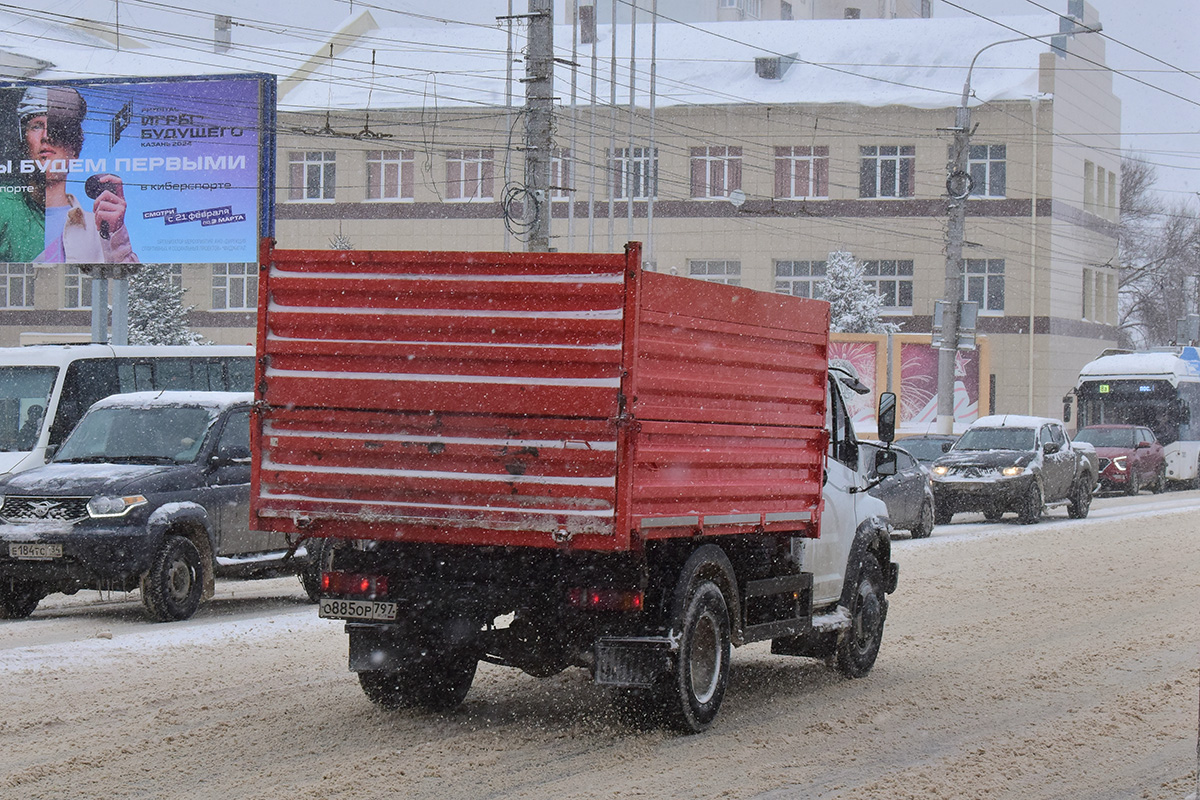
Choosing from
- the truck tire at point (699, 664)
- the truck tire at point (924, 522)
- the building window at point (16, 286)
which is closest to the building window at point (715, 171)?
the building window at point (16, 286)

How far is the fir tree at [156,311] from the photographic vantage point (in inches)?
2208

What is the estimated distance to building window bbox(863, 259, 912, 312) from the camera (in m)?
58.2

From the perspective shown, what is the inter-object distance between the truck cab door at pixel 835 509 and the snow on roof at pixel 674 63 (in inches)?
1789

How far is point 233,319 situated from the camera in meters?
62.7

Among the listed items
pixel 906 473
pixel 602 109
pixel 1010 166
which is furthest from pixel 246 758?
pixel 1010 166

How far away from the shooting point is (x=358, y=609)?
322 inches

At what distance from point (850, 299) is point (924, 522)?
30.9 m

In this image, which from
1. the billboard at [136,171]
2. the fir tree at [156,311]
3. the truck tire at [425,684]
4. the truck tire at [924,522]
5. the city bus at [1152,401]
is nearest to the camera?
the truck tire at [425,684]

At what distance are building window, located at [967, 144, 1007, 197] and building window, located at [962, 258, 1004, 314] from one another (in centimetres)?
242

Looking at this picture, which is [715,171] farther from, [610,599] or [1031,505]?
[610,599]

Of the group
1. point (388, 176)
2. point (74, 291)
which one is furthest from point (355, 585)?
point (74, 291)

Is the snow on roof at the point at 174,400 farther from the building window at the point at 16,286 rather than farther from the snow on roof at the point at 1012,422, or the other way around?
the building window at the point at 16,286

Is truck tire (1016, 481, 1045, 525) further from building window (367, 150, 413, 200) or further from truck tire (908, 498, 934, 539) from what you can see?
building window (367, 150, 413, 200)

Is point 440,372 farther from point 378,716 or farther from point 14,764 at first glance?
point 14,764
